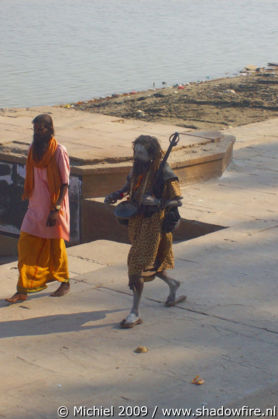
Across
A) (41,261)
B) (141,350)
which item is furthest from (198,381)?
(41,261)

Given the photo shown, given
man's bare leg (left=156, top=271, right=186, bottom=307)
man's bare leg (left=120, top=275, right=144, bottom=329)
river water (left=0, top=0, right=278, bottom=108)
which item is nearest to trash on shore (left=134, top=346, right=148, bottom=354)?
man's bare leg (left=120, top=275, right=144, bottom=329)

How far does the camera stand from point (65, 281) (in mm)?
5559

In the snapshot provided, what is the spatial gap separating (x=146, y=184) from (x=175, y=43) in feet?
90.1

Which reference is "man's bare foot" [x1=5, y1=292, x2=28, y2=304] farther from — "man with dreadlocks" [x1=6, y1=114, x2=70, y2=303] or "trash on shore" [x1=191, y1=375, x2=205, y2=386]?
"trash on shore" [x1=191, y1=375, x2=205, y2=386]

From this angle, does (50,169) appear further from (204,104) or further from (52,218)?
(204,104)

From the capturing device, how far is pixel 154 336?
14.9 ft

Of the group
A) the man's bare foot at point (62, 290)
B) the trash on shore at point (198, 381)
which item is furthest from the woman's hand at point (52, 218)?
the trash on shore at point (198, 381)

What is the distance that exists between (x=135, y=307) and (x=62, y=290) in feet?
→ 3.05

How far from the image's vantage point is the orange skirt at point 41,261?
18.3 ft

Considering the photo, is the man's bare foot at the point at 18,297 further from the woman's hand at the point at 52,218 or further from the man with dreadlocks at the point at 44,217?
the woman's hand at the point at 52,218

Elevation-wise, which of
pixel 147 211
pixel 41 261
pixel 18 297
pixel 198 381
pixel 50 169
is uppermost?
pixel 50 169

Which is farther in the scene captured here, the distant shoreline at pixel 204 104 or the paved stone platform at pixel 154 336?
the distant shoreline at pixel 204 104

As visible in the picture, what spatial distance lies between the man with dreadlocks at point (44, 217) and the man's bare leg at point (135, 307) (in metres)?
0.87

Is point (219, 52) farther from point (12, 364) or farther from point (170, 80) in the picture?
point (12, 364)
